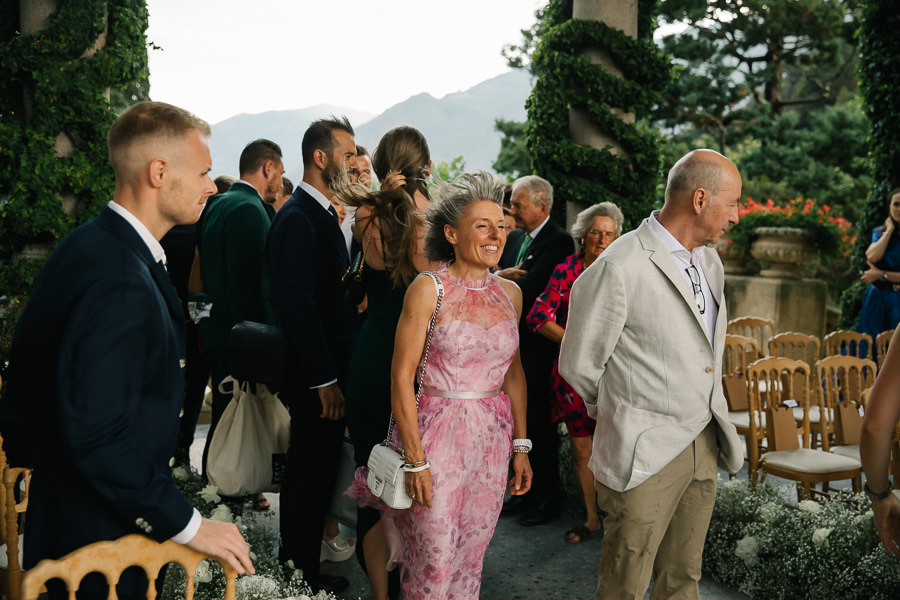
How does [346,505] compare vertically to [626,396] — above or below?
below

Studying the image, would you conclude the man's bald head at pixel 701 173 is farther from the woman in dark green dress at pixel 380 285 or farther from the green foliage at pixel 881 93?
the green foliage at pixel 881 93

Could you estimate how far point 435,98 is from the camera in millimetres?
54688

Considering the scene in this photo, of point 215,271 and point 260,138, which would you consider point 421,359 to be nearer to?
point 215,271

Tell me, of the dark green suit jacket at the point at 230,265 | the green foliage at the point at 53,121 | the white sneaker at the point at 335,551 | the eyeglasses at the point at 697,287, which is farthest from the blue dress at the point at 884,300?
the green foliage at the point at 53,121

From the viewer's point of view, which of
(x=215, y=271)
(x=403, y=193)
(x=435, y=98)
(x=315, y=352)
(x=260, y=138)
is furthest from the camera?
(x=435, y=98)

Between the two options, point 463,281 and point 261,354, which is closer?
point 463,281

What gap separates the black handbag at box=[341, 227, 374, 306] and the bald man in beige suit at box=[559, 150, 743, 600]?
34.2 inches

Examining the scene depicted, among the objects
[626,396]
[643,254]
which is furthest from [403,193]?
[626,396]

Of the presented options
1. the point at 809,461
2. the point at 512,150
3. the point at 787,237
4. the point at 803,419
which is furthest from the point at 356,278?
the point at 512,150

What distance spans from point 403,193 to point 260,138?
6.44ft

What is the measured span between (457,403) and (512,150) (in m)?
12.8

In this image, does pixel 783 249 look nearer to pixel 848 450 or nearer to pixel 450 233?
pixel 848 450

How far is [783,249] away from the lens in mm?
8531

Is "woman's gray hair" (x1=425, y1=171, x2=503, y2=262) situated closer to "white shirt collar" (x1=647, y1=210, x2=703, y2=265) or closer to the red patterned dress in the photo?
"white shirt collar" (x1=647, y1=210, x2=703, y2=265)
